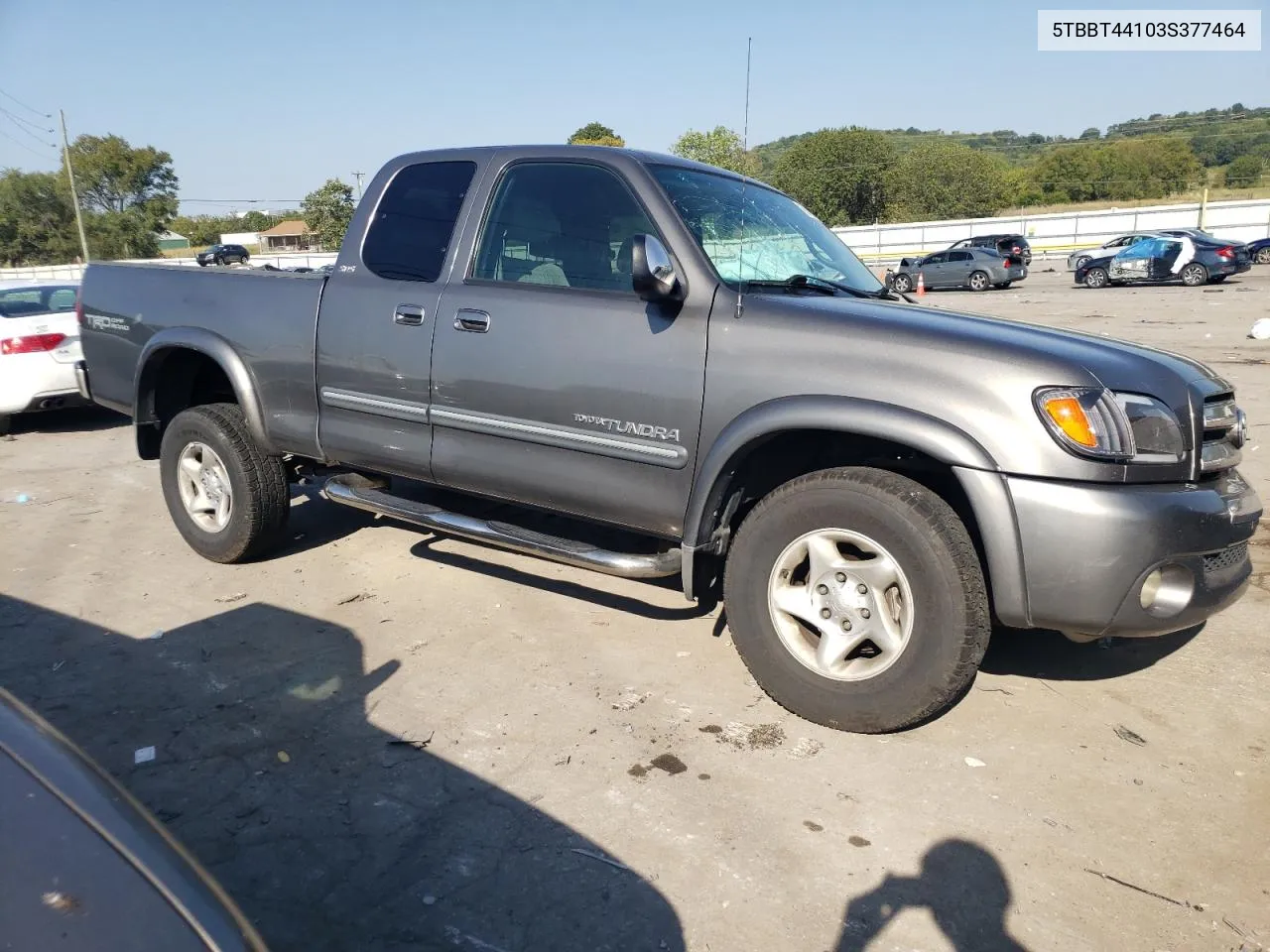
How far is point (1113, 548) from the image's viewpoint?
278 centimetres

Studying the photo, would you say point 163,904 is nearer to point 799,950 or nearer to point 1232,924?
point 799,950

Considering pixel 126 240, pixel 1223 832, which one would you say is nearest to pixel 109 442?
pixel 1223 832

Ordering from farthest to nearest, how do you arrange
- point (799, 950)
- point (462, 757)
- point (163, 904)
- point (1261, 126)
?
1. point (1261, 126)
2. point (462, 757)
3. point (799, 950)
4. point (163, 904)

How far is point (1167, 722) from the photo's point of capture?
3355mm

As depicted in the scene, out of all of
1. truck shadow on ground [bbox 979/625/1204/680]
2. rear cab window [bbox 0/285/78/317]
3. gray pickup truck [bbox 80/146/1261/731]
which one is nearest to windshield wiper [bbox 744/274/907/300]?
gray pickup truck [bbox 80/146/1261/731]

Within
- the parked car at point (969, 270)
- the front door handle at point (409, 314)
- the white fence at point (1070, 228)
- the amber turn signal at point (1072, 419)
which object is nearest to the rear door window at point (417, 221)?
the front door handle at point (409, 314)

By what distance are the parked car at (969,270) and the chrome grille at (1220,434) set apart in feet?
87.6

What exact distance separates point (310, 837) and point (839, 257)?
10.6 ft

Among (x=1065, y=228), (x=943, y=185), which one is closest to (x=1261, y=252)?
(x=1065, y=228)

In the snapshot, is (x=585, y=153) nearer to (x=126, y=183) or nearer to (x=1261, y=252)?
(x=1261, y=252)

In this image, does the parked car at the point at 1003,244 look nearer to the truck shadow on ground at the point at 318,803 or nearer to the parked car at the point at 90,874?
the truck shadow on ground at the point at 318,803

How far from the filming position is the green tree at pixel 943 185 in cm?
6906

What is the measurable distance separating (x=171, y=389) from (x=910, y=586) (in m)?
4.26

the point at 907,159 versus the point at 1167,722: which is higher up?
the point at 907,159
